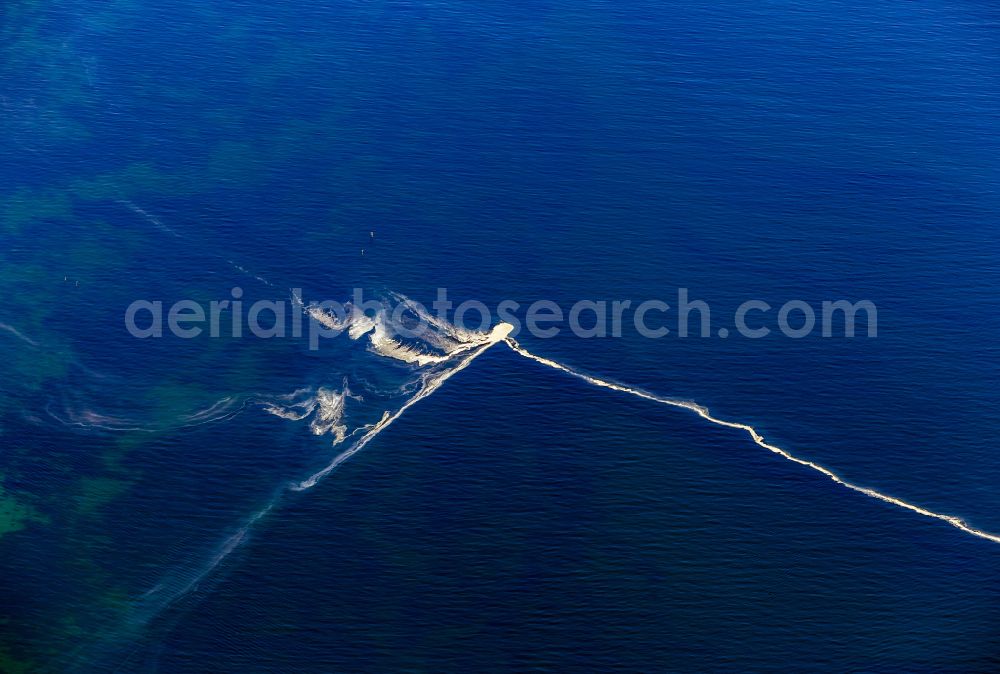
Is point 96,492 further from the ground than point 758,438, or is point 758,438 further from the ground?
point 758,438

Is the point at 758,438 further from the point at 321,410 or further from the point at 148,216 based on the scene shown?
the point at 148,216

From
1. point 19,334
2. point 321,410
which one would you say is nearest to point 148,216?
point 19,334

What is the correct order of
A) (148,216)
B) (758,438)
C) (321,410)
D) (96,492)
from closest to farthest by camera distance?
(96,492), (758,438), (321,410), (148,216)

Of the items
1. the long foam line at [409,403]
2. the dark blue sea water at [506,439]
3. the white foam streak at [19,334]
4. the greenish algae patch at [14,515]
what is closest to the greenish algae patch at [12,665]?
the dark blue sea water at [506,439]

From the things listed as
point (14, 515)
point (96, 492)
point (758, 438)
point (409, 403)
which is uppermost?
point (409, 403)

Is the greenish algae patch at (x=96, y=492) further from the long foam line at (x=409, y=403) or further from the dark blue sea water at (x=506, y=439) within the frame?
the long foam line at (x=409, y=403)

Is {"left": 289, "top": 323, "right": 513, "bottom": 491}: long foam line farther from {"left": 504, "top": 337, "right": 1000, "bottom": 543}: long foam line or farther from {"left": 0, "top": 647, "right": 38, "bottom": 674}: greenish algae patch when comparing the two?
{"left": 0, "top": 647, "right": 38, "bottom": 674}: greenish algae patch

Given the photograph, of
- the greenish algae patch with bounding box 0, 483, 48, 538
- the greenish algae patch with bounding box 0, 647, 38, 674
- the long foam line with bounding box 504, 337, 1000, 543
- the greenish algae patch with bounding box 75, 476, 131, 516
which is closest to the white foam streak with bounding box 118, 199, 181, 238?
the greenish algae patch with bounding box 75, 476, 131, 516

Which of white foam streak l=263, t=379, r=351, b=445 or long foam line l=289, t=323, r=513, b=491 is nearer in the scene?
long foam line l=289, t=323, r=513, b=491
